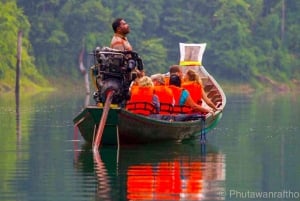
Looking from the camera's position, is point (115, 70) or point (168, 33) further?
point (168, 33)

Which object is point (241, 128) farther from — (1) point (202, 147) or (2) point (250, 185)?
(2) point (250, 185)

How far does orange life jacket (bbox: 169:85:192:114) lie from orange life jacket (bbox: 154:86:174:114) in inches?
6.3

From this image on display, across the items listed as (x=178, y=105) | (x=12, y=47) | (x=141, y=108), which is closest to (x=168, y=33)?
(x=12, y=47)

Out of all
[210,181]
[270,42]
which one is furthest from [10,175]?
[270,42]

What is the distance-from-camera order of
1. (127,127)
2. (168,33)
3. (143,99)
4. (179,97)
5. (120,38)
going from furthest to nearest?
(168,33) → (179,97) → (143,99) → (120,38) → (127,127)

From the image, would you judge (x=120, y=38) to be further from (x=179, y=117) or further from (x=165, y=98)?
(x=179, y=117)

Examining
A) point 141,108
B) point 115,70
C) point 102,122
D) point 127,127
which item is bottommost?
point 127,127

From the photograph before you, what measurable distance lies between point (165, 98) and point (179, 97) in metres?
0.42

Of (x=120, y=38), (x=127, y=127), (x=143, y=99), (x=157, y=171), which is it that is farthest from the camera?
(x=143, y=99)

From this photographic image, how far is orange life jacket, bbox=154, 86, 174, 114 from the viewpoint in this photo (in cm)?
2331

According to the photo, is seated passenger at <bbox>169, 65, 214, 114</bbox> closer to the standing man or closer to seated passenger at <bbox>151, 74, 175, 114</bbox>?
seated passenger at <bbox>151, 74, 175, 114</bbox>

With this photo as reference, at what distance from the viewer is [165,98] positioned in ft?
76.9

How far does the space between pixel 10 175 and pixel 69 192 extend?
1910mm

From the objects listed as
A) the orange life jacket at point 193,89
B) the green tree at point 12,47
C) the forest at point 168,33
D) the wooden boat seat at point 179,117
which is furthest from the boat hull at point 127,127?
the forest at point 168,33
